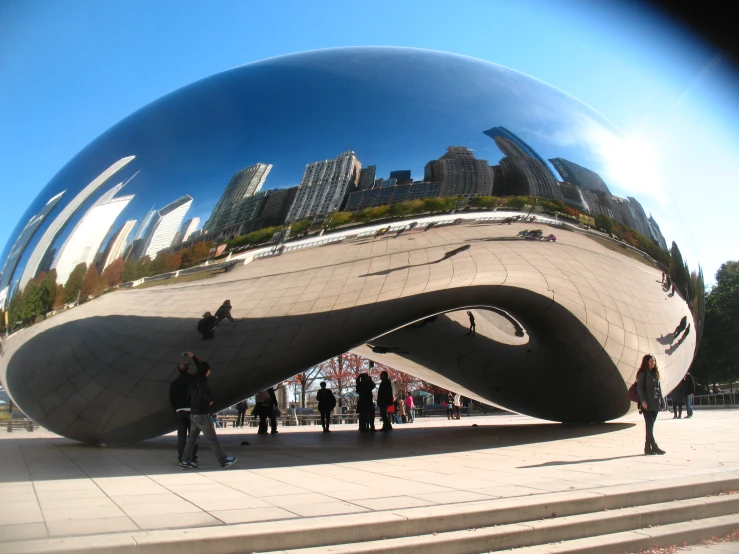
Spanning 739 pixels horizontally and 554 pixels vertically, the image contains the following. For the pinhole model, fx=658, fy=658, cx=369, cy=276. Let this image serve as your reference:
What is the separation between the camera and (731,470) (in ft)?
20.7

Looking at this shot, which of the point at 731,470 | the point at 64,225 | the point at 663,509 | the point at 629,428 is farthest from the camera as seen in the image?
the point at 629,428

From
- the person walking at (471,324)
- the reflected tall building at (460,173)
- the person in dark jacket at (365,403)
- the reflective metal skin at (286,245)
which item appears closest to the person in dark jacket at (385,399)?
the person in dark jacket at (365,403)

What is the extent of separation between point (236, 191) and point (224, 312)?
1.30 m

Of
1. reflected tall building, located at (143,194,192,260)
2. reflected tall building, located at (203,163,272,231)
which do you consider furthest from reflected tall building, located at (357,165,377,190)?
reflected tall building, located at (143,194,192,260)

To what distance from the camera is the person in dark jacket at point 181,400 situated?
7.36 m

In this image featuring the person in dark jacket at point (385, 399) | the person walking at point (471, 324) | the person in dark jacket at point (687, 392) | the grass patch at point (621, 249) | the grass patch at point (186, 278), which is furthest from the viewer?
the person in dark jacket at point (687, 392)

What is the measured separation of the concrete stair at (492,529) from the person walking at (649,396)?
2.44 m

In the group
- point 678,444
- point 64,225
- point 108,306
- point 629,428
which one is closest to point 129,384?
point 108,306

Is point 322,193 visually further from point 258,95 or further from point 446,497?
point 446,497

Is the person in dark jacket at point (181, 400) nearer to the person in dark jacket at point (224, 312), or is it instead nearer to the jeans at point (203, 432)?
the jeans at point (203, 432)

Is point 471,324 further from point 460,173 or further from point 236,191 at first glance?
point 236,191

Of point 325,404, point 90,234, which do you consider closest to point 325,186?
point 90,234

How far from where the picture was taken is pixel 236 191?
22.9ft

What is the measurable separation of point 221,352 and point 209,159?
6.95 ft
